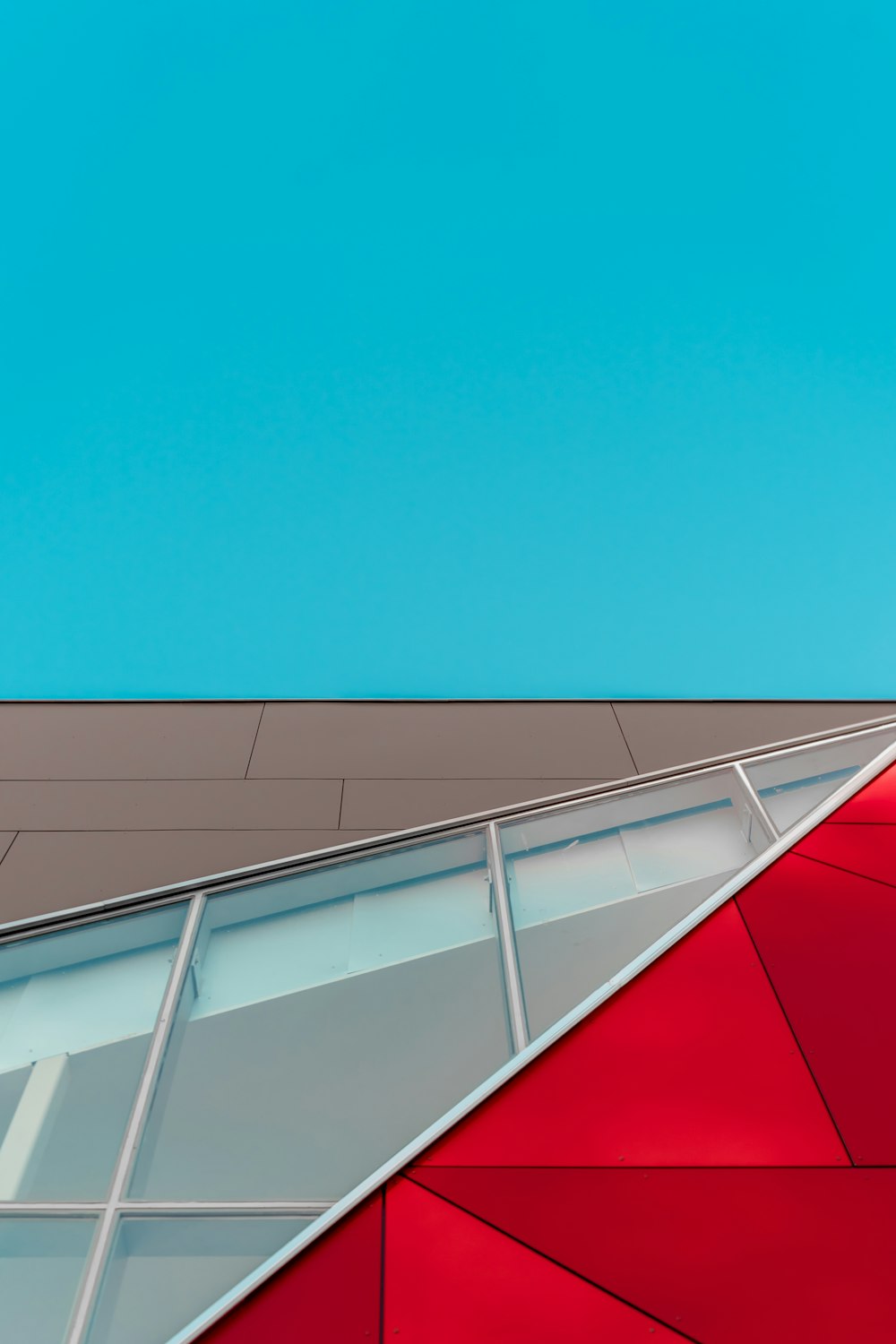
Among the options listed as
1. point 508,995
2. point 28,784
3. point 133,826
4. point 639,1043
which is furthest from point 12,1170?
point 28,784

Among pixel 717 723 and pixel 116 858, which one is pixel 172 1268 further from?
pixel 717 723

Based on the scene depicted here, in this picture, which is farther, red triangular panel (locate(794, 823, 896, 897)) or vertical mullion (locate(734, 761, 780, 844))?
vertical mullion (locate(734, 761, 780, 844))

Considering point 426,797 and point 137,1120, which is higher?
point 426,797

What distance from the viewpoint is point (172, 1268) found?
3.81 meters

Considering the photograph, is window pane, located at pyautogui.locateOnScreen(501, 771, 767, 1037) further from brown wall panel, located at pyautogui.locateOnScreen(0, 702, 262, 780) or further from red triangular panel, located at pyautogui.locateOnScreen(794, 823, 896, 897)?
brown wall panel, located at pyautogui.locateOnScreen(0, 702, 262, 780)

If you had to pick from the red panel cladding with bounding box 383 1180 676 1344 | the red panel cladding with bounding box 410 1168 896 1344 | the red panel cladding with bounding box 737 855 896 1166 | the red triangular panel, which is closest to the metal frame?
the red triangular panel

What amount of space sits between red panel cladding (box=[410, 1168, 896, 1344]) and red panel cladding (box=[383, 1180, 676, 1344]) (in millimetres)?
70

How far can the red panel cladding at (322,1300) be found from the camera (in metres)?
3.29

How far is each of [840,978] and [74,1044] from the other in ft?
13.8

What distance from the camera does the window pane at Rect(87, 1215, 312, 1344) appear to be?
11.7 ft

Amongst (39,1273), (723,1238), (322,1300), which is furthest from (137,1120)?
(723,1238)

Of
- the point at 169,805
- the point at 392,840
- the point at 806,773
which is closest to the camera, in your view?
the point at 392,840

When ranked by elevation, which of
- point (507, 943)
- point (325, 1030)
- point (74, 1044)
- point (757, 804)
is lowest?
point (325, 1030)

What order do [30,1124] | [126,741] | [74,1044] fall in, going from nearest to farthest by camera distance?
1. [30,1124]
2. [74,1044]
3. [126,741]
